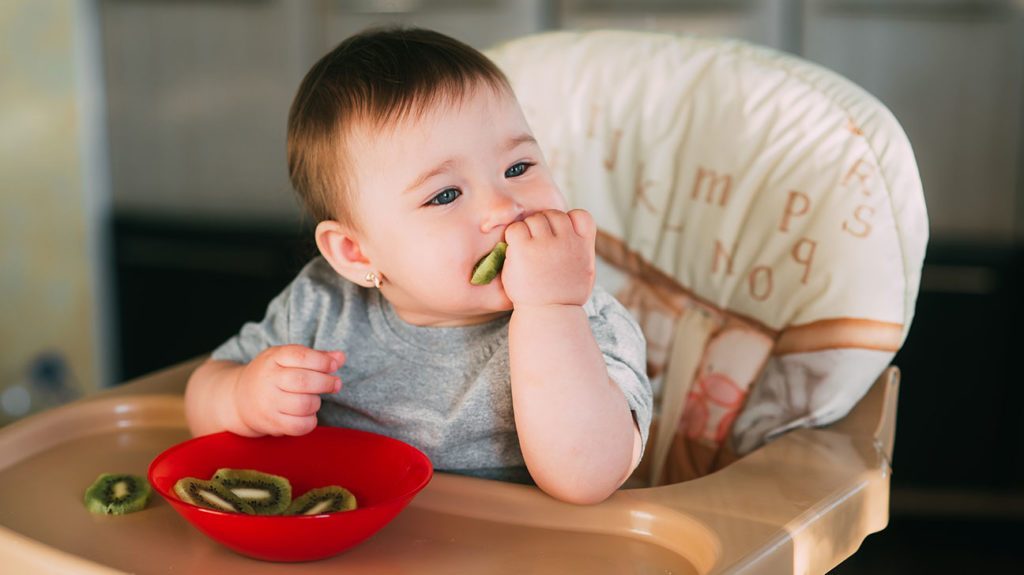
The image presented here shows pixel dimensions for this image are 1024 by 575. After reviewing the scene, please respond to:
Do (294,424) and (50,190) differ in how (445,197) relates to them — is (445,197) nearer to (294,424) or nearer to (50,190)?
(294,424)

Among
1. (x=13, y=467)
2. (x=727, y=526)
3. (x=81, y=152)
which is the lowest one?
(x=81, y=152)

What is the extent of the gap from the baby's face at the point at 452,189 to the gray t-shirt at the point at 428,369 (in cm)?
8

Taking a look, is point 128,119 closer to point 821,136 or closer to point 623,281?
point 623,281

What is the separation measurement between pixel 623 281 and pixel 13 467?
63 centimetres

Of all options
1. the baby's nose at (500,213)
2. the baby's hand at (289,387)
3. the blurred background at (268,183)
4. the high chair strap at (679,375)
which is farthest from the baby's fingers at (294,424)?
the blurred background at (268,183)

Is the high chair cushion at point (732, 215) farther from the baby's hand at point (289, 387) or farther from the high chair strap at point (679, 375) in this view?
the baby's hand at point (289, 387)

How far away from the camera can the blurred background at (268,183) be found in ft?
7.12

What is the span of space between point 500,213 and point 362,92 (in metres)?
0.16

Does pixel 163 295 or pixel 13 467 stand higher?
pixel 13 467

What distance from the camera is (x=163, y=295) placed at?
2729 millimetres

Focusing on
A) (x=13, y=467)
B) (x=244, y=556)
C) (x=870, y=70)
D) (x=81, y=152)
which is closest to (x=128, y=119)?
(x=81, y=152)

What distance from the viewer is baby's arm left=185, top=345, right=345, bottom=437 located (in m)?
0.88

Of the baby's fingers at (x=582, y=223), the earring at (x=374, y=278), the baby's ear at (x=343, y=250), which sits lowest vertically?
the earring at (x=374, y=278)

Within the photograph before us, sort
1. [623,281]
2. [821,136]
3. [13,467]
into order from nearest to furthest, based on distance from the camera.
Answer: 1. [13,467]
2. [821,136]
3. [623,281]
